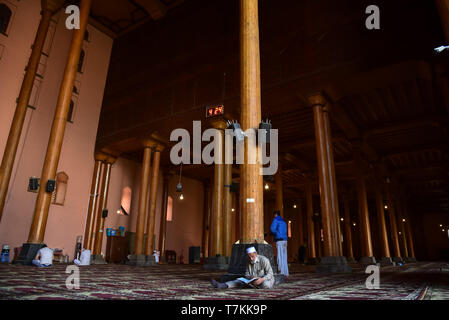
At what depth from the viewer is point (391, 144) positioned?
15.7 meters

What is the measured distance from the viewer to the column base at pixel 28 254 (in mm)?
8337

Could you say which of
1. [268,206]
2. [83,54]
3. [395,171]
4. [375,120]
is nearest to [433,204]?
[395,171]

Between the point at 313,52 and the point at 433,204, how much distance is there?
28147 millimetres

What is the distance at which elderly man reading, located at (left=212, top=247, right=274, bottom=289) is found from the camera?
13.7 feet

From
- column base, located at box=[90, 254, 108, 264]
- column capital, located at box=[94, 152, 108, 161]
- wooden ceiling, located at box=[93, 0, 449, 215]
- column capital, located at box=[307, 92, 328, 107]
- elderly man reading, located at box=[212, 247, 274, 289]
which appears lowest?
column base, located at box=[90, 254, 108, 264]

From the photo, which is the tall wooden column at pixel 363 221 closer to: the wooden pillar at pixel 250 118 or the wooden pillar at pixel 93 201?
the wooden pillar at pixel 250 118

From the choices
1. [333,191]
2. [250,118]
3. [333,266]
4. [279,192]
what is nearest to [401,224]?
[279,192]

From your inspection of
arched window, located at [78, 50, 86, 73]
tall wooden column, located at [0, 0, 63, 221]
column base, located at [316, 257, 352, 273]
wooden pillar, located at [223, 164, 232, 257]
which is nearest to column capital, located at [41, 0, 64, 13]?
tall wooden column, located at [0, 0, 63, 221]

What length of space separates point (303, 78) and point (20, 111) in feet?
33.1

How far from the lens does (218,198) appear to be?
11.2 metres

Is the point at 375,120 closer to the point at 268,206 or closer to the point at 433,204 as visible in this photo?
the point at 268,206

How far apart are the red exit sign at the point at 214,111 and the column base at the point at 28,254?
6857 millimetres

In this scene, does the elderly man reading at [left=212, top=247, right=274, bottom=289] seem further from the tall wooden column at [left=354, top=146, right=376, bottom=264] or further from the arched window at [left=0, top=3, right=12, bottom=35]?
the arched window at [left=0, top=3, right=12, bottom=35]

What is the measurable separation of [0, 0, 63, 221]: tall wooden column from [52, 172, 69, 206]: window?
10.5ft
